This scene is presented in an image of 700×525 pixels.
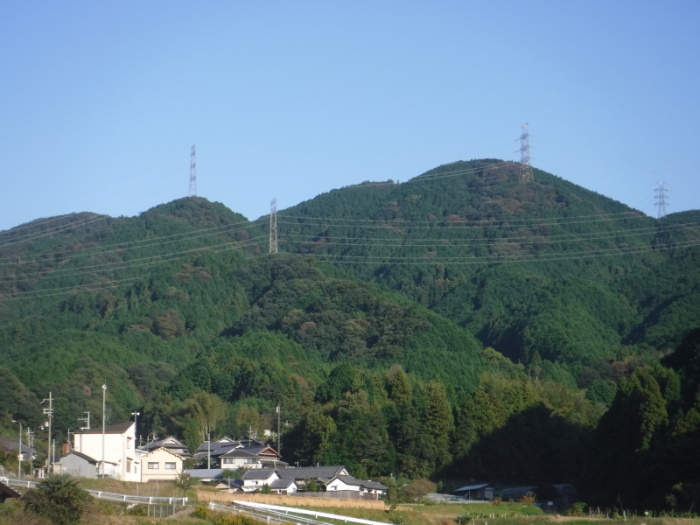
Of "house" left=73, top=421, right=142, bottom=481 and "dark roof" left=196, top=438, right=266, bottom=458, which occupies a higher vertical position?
"house" left=73, top=421, right=142, bottom=481

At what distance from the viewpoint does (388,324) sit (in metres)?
77.3

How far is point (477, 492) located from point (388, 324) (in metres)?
34.2

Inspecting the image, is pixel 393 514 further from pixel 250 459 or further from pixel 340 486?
pixel 250 459

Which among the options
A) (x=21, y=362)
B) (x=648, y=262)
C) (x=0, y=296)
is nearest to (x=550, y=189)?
(x=648, y=262)

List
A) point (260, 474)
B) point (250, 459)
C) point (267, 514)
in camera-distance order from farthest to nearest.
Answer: point (250, 459) < point (260, 474) < point (267, 514)

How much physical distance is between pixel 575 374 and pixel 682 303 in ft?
50.6

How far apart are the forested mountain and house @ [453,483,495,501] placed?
8.93 ft

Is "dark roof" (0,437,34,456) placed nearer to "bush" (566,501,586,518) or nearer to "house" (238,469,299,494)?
"house" (238,469,299,494)

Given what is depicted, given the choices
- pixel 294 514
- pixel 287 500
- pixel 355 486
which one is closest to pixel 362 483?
pixel 355 486

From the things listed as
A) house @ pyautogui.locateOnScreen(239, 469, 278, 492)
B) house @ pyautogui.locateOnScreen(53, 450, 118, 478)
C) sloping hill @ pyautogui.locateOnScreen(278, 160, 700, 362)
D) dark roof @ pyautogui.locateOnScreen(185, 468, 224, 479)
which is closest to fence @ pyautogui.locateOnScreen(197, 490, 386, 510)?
house @ pyautogui.locateOnScreen(53, 450, 118, 478)

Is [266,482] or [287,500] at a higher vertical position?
[287,500]

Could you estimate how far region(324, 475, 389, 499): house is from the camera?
3984 centimetres

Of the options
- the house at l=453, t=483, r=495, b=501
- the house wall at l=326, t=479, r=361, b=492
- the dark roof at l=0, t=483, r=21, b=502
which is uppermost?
the dark roof at l=0, t=483, r=21, b=502

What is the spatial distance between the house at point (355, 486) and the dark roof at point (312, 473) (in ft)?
1.05
